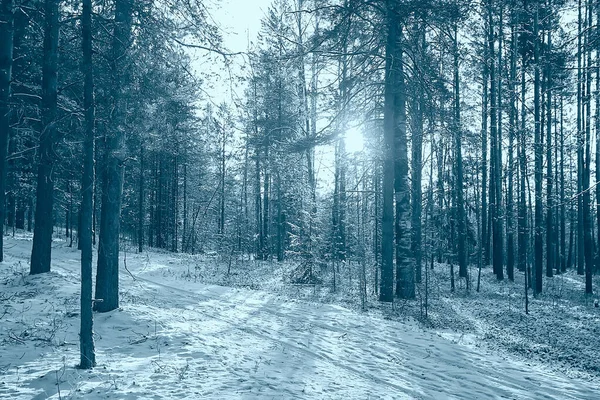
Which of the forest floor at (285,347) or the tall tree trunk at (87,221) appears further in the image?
the tall tree trunk at (87,221)

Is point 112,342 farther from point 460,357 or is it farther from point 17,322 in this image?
point 460,357

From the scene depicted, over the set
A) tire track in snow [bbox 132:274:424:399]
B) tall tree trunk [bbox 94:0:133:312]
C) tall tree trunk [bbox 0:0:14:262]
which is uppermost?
tall tree trunk [bbox 0:0:14:262]

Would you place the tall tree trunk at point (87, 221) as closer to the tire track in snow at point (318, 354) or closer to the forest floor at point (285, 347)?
the forest floor at point (285, 347)

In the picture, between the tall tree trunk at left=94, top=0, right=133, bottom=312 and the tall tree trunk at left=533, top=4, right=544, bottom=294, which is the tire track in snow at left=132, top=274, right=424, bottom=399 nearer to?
the tall tree trunk at left=94, top=0, right=133, bottom=312

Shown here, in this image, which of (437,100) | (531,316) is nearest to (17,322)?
(437,100)

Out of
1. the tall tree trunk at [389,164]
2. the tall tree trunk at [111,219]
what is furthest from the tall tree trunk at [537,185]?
the tall tree trunk at [111,219]

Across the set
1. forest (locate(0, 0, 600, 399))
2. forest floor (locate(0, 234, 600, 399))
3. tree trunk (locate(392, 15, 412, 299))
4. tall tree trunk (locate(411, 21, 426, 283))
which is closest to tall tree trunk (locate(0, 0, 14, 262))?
forest (locate(0, 0, 600, 399))

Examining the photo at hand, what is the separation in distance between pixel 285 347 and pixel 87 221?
441 cm

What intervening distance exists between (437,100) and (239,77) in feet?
24.6

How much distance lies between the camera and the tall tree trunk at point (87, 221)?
573 centimetres

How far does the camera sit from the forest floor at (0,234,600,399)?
5.61 m

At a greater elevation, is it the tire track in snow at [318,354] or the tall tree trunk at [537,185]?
the tall tree trunk at [537,185]

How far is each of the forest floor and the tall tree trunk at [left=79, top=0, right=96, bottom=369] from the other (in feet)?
1.28

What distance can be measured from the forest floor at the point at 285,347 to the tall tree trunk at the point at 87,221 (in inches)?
15.3
